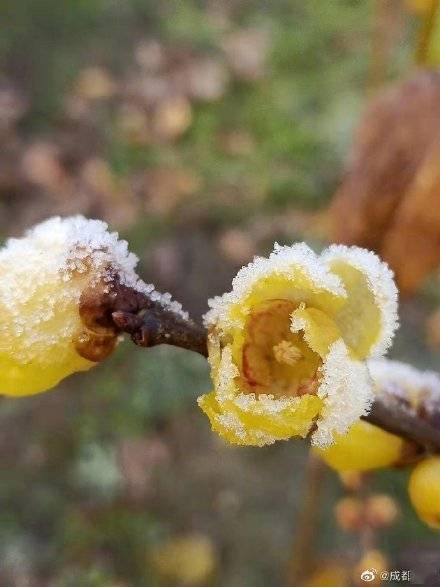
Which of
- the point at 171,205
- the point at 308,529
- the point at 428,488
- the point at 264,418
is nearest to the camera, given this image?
the point at 264,418

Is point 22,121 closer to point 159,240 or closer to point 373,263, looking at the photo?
point 159,240

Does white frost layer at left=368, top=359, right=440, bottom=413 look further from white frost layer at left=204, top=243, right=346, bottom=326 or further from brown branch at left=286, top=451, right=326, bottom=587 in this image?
brown branch at left=286, top=451, right=326, bottom=587

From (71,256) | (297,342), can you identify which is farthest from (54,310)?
(297,342)

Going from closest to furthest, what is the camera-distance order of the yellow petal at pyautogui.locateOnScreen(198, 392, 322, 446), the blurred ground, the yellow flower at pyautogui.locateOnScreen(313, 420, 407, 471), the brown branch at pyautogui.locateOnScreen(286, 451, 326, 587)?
the yellow petal at pyautogui.locateOnScreen(198, 392, 322, 446) < the yellow flower at pyautogui.locateOnScreen(313, 420, 407, 471) < the brown branch at pyautogui.locateOnScreen(286, 451, 326, 587) < the blurred ground

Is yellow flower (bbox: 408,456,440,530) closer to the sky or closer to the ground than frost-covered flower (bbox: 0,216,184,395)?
closer to the ground

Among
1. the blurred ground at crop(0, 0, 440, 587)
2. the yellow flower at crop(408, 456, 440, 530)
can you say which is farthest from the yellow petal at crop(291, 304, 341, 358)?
the blurred ground at crop(0, 0, 440, 587)

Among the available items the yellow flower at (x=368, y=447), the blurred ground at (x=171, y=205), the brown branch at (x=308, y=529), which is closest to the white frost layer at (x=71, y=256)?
the yellow flower at (x=368, y=447)

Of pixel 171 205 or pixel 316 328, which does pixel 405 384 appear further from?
pixel 171 205

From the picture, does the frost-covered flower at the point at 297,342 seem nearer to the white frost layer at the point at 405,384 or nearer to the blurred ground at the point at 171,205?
the white frost layer at the point at 405,384
